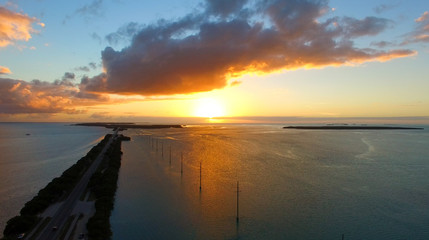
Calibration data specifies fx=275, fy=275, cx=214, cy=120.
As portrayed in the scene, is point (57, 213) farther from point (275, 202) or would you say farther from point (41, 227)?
point (275, 202)

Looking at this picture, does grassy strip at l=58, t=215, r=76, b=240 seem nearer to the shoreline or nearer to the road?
the shoreline

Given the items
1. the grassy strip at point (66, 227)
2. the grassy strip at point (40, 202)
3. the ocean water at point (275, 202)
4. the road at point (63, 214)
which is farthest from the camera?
the ocean water at point (275, 202)

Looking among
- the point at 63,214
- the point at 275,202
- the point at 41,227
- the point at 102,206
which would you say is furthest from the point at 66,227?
the point at 275,202

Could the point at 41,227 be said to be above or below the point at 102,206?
below

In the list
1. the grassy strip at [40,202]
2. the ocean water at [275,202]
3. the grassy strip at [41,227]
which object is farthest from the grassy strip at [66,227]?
the ocean water at [275,202]

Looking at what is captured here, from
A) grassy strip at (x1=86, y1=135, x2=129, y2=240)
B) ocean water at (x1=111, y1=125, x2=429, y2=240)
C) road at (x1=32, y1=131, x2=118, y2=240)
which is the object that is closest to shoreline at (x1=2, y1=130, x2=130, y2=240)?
road at (x1=32, y1=131, x2=118, y2=240)

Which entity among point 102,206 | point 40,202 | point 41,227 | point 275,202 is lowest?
point 275,202

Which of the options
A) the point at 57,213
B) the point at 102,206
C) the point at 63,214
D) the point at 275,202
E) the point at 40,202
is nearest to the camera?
the point at 63,214

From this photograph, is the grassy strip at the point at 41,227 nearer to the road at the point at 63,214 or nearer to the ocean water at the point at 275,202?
the road at the point at 63,214

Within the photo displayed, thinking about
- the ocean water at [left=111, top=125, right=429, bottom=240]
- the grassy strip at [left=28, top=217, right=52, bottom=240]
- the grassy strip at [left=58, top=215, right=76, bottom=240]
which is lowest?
the ocean water at [left=111, top=125, right=429, bottom=240]

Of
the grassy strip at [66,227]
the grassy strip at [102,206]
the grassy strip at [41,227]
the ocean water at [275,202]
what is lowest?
the ocean water at [275,202]

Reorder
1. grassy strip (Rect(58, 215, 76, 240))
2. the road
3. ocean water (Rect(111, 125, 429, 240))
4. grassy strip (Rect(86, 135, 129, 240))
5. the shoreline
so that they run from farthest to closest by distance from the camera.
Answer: ocean water (Rect(111, 125, 429, 240))
the shoreline
grassy strip (Rect(86, 135, 129, 240))
the road
grassy strip (Rect(58, 215, 76, 240))

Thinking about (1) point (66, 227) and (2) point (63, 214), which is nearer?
(1) point (66, 227)

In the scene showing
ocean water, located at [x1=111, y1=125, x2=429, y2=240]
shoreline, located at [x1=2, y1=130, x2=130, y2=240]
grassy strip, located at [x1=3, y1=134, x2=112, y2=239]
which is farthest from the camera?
ocean water, located at [x1=111, y1=125, x2=429, y2=240]
